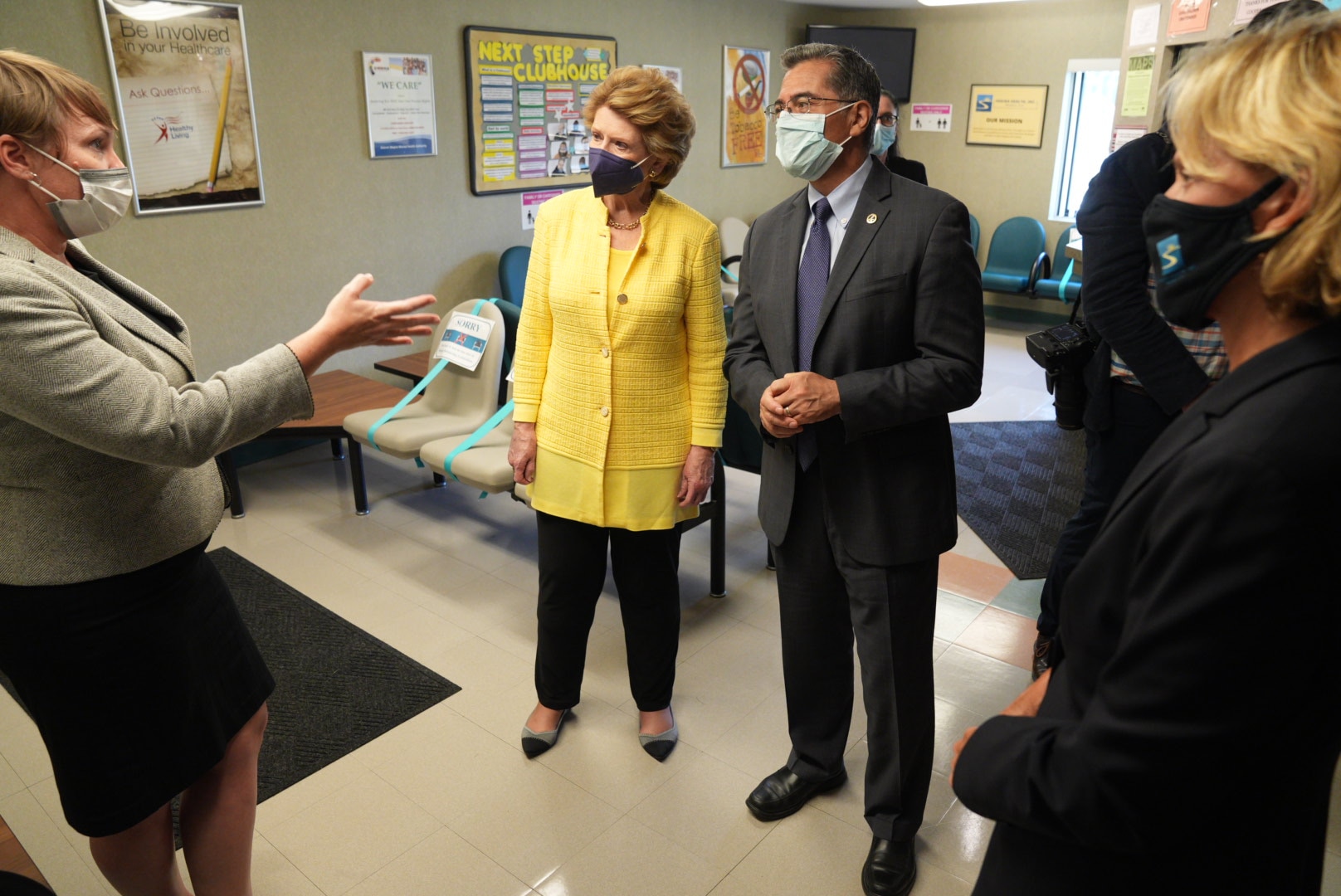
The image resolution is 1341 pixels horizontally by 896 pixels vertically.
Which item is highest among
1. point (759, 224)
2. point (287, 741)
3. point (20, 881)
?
point (759, 224)

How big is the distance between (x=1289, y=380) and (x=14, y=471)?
156cm

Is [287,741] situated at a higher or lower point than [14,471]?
lower

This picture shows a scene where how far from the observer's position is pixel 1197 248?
87 centimetres

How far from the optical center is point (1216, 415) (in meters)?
0.82

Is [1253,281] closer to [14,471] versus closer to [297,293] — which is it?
[14,471]

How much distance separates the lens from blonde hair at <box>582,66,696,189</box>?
6.70ft

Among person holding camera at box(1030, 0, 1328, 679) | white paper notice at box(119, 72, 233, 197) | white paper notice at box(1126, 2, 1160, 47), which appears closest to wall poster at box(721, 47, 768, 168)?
white paper notice at box(1126, 2, 1160, 47)

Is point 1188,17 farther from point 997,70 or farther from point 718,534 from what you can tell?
point 997,70

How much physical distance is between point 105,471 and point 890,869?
172 cm

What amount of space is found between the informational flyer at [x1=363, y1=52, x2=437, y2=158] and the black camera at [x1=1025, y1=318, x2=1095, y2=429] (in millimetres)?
3794

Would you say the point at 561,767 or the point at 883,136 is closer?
the point at 561,767

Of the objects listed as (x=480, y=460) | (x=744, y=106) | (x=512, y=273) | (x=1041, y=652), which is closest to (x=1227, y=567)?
(x=1041, y=652)

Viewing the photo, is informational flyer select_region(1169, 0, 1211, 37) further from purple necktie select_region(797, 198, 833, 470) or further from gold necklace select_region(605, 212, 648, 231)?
gold necklace select_region(605, 212, 648, 231)

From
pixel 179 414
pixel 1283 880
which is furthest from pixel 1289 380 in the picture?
pixel 179 414
